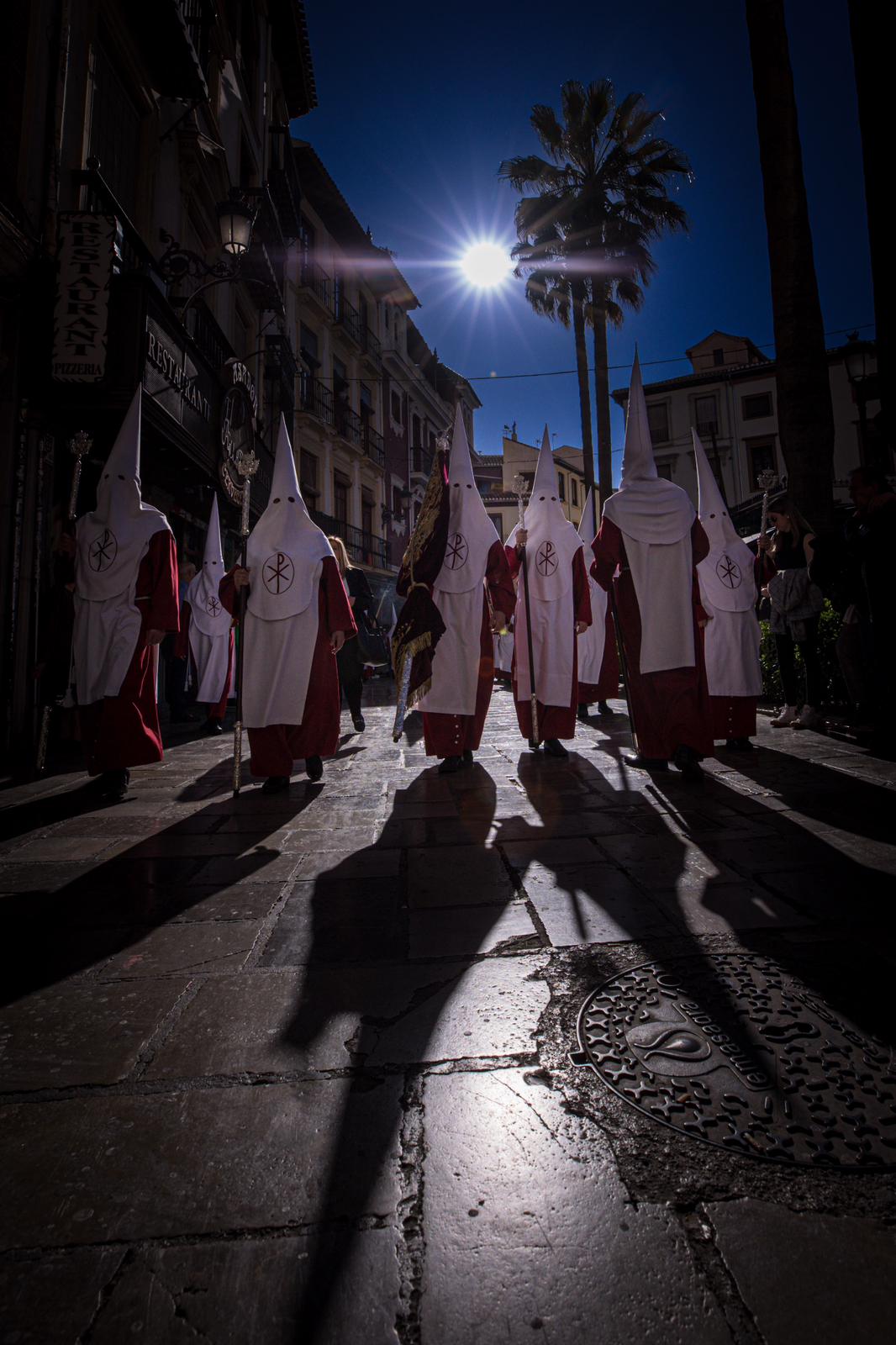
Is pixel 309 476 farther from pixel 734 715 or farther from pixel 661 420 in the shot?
pixel 661 420

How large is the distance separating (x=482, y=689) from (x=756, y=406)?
38535 mm

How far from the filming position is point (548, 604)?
5.61m

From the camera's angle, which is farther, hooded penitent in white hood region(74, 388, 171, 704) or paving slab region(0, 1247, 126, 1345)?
hooded penitent in white hood region(74, 388, 171, 704)

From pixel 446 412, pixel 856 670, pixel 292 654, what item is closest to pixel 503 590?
pixel 292 654

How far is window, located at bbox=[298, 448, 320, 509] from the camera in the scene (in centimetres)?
2253


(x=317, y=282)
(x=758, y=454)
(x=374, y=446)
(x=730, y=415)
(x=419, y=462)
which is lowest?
(x=374, y=446)

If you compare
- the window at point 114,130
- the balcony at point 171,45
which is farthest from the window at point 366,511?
the window at point 114,130

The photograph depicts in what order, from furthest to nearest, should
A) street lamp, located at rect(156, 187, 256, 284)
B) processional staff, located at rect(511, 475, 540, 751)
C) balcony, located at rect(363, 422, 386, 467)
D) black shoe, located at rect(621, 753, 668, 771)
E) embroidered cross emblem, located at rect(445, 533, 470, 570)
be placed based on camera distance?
balcony, located at rect(363, 422, 386, 467) → street lamp, located at rect(156, 187, 256, 284) → processional staff, located at rect(511, 475, 540, 751) → embroidered cross emblem, located at rect(445, 533, 470, 570) → black shoe, located at rect(621, 753, 668, 771)

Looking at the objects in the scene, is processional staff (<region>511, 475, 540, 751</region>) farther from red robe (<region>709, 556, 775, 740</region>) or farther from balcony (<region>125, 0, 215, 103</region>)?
balcony (<region>125, 0, 215, 103</region>)

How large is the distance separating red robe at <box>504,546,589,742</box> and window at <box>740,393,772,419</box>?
36.9 meters

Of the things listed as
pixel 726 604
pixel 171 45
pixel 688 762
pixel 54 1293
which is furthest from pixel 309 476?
pixel 54 1293

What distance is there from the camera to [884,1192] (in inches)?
40.7

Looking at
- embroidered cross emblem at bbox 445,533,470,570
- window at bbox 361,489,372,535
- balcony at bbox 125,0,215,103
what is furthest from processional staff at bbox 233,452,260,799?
window at bbox 361,489,372,535

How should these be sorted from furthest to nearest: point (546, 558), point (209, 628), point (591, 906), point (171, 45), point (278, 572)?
point (171, 45) < point (209, 628) < point (546, 558) < point (278, 572) < point (591, 906)
